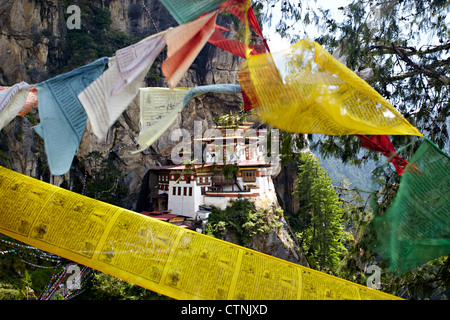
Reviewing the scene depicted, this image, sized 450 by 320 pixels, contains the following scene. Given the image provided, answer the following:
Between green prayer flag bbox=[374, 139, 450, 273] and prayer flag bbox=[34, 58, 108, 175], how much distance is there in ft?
6.57

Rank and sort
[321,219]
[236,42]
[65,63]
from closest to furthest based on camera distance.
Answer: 1. [236,42]
2. [65,63]
3. [321,219]

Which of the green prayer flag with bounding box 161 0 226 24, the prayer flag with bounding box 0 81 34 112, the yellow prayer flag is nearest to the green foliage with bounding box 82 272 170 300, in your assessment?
the prayer flag with bounding box 0 81 34 112

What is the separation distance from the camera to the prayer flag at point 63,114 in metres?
1.89

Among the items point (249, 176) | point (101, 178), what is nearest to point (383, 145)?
point (249, 176)

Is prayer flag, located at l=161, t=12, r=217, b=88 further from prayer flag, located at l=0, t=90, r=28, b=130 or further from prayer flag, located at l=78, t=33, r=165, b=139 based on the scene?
prayer flag, located at l=0, t=90, r=28, b=130

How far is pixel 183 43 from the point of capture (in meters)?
1.80

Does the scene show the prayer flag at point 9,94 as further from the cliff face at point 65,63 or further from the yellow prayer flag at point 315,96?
the cliff face at point 65,63

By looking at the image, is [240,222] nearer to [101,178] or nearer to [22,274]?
[101,178]

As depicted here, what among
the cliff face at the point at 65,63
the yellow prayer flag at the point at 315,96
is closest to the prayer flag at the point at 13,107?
the yellow prayer flag at the point at 315,96

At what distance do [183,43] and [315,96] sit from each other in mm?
829

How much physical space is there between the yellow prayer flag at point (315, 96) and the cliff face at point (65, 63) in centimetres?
1135

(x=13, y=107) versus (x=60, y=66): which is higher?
(x=60, y=66)

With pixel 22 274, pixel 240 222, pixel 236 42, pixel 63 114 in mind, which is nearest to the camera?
pixel 63 114
